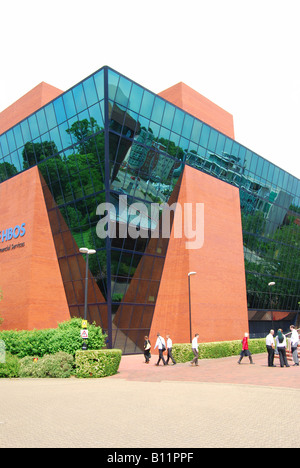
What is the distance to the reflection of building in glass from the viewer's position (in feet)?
85.9

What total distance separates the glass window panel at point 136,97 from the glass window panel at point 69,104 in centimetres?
417

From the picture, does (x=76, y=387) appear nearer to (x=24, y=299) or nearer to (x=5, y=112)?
(x=24, y=299)

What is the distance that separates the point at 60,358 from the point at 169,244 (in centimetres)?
1399

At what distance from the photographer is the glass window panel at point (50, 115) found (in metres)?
29.2

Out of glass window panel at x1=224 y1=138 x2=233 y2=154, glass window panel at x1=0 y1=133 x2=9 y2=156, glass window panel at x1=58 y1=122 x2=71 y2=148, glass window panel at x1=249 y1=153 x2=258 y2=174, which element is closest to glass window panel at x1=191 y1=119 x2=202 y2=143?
glass window panel at x1=224 y1=138 x2=233 y2=154

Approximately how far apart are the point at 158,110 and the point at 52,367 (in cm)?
1902

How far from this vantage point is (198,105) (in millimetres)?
38281

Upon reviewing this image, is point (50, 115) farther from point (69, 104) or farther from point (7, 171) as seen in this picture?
point (7, 171)

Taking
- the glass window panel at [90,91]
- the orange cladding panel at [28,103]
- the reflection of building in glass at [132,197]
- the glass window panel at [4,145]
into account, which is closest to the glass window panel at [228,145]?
the reflection of building in glass at [132,197]

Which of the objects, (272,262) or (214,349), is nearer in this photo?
(214,349)

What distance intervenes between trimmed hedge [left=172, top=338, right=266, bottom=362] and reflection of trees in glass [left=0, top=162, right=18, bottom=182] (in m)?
20.8

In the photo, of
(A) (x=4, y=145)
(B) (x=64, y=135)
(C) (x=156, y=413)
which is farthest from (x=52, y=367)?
(A) (x=4, y=145)

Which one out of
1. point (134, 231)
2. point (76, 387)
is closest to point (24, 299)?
point (134, 231)

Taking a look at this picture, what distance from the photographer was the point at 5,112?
4184 cm
